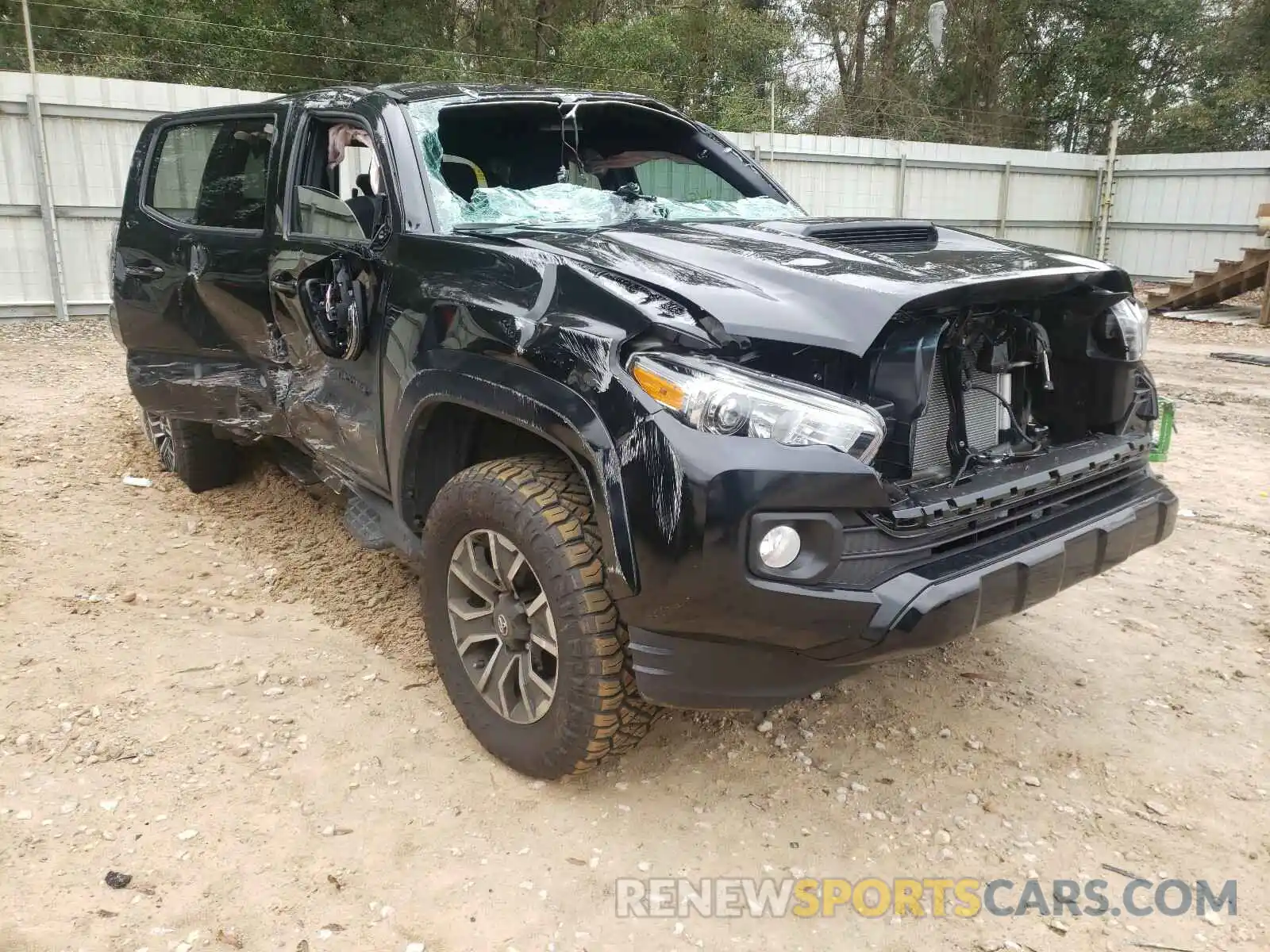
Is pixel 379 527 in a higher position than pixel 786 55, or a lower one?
lower

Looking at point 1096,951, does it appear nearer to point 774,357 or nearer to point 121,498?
point 774,357

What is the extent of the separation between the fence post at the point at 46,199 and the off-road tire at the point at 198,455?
6.51m

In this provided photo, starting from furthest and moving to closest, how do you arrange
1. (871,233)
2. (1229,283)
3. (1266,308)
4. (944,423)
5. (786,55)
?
(786,55) → (1229,283) → (1266,308) → (871,233) → (944,423)

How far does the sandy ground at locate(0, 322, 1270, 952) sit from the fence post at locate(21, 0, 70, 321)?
24.4ft

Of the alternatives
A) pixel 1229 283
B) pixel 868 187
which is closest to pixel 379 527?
pixel 868 187

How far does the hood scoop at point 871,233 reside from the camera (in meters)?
2.93

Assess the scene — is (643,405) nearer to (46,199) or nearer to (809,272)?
(809,272)

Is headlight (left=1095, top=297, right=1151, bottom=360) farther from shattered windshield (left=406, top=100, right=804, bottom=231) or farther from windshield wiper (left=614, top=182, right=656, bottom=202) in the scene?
windshield wiper (left=614, top=182, right=656, bottom=202)

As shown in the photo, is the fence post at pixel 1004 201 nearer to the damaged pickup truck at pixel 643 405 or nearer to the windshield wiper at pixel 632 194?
the damaged pickup truck at pixel 643 405

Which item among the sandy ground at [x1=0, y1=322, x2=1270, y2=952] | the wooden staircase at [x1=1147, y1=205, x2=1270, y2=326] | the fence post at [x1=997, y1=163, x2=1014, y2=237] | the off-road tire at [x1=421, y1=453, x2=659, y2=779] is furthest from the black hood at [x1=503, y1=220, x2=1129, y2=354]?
the fence post at [x1=997, y1=163, x2=1014, y2=237]

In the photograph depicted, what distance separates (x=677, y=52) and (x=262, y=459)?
14.3m

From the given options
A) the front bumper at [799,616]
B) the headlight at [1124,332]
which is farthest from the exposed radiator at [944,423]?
the headlight at [1124,332]

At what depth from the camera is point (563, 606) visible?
2391 millimetres

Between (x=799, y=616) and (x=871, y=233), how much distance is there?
144 centimetres
